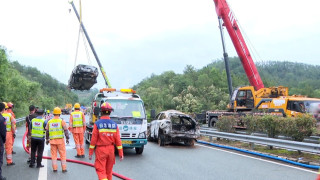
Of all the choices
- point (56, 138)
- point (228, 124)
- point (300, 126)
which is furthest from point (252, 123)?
point (56, 138)

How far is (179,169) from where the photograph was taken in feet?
30.5

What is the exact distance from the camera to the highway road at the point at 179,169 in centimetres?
831

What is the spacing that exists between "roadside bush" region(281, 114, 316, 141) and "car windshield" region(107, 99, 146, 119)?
5531mm

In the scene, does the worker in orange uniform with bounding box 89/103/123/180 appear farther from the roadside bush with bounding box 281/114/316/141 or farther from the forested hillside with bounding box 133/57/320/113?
the forested hillside with bounding box 133/57/320/113

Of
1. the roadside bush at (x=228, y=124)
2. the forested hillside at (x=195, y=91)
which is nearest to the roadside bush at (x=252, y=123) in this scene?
the roadside bush at (x=228, y=124)

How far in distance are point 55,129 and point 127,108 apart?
424 centimetres

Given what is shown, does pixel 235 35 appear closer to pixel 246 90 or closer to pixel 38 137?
pixel 246 90

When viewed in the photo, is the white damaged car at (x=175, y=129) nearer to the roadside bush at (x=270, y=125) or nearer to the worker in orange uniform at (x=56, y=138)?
the roadside bush at (x=270, y=125)

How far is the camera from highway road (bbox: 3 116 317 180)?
27.2ft

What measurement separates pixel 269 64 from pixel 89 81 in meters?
144

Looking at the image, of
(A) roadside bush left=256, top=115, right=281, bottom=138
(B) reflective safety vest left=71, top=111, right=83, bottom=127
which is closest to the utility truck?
(B) reflective safety vest left=71, top=111, right=83, bottom=127

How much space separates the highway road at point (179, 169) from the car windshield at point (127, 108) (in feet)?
4.93

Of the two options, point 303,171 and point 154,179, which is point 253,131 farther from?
point 154,179

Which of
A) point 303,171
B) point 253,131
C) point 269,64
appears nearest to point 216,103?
point 253,131
